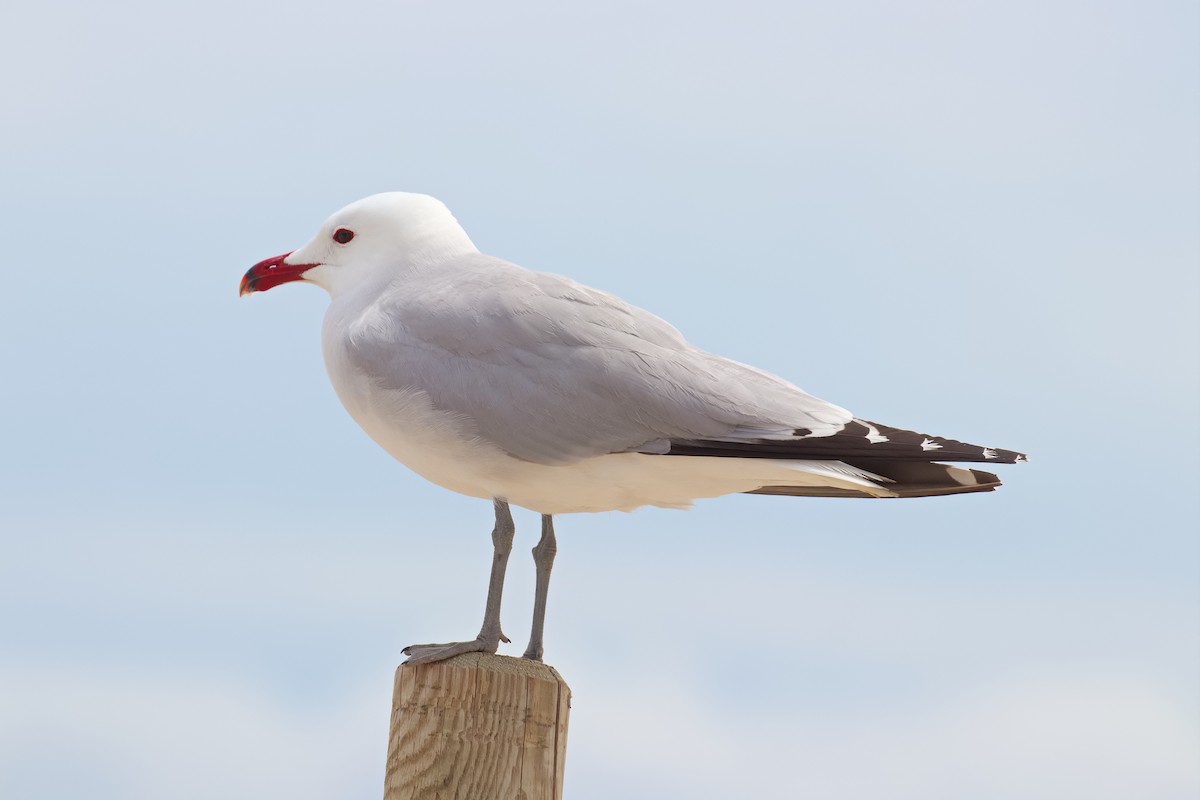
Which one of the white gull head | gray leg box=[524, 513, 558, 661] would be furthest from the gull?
the white gull head

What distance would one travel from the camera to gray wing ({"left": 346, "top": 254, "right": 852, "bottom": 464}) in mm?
4406

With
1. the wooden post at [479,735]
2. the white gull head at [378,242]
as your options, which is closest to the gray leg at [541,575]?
the wooden post at [479,735]

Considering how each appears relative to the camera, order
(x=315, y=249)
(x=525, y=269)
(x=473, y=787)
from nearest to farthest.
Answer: (x=473, y=787) < (x=525, y=269) < (x=315, y=249)

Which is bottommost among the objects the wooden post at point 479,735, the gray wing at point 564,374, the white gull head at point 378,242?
the wooden post at point 479,735

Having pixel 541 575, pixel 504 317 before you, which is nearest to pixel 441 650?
pixel 541 575

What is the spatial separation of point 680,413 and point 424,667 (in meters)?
1.15

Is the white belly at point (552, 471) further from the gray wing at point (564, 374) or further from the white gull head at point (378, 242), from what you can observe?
the white gull head at point (378, 242)

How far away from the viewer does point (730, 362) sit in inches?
185

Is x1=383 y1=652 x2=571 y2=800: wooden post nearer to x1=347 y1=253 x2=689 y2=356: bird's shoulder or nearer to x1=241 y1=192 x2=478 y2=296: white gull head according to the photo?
x1=347 y1=253 x2=689 y2=356: bird's shoulder

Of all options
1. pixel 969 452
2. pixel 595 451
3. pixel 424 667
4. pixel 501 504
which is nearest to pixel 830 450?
pixel 969 452

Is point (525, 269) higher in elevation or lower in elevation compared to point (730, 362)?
higher

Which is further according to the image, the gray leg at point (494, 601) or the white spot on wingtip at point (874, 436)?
the gray leg at point (494, 601)

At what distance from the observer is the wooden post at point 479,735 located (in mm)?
4227

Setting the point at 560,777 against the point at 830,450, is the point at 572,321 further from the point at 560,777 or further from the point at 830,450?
the point at 560,777
